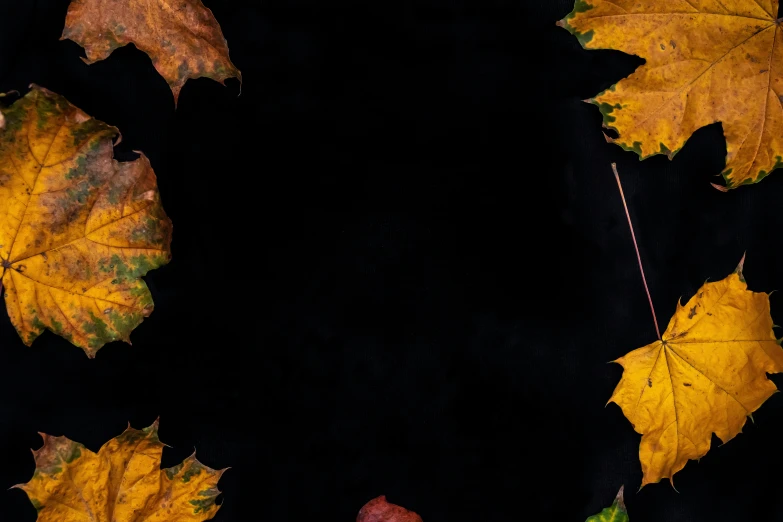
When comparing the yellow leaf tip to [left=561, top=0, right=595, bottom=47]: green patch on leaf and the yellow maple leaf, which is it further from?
[left=561, top=0, right=595, bottom=47]: green patch on leaf

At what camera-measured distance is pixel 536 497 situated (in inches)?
35.2

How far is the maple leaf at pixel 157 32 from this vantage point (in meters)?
0.75

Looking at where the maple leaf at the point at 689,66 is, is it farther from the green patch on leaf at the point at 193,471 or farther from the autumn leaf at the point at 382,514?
the green patch on leaf at the point at 193,471

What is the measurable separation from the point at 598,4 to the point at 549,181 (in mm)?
239

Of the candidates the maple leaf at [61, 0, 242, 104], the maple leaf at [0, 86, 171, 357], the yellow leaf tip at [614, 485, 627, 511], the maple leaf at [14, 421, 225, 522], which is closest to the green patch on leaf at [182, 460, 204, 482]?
the maple leaf at [14, 421, 225, 522]

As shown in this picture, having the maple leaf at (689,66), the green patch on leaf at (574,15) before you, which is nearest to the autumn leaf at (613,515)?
the maple leaf at (689,66)

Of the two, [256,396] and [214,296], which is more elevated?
[214,296]

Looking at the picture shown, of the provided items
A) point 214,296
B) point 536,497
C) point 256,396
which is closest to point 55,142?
point 214,296

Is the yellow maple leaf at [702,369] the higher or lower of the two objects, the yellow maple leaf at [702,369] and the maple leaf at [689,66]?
the lower

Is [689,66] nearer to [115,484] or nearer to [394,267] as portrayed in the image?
[394,267]

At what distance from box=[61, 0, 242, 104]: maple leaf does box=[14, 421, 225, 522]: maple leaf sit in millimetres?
471

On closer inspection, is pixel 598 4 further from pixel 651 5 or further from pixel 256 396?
pixel 256 396

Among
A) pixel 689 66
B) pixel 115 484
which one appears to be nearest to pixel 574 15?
pixel 689 66

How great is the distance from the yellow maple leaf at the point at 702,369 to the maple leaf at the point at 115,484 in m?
0.60
